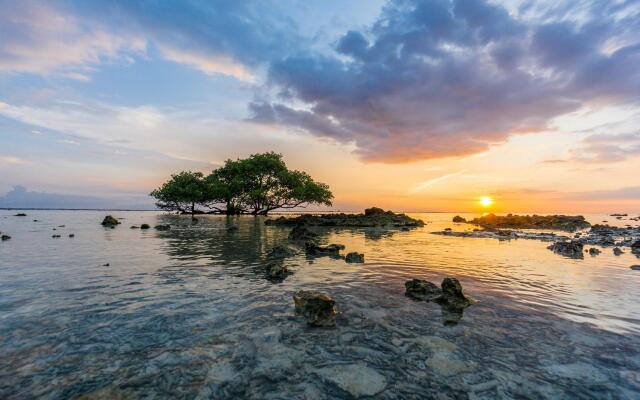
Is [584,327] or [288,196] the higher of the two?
[288,196]

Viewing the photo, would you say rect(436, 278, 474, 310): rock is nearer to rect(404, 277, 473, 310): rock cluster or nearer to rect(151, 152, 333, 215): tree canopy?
rect(404, 277, 473, 310): rock cluster

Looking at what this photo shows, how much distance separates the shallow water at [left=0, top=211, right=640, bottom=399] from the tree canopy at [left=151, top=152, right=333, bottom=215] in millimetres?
69443

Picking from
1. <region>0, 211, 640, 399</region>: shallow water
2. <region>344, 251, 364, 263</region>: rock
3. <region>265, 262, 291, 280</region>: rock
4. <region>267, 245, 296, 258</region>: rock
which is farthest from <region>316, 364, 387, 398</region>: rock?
<region>267, 245, 296, 258</region>: rock

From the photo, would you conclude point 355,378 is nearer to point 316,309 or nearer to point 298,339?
point 298,339

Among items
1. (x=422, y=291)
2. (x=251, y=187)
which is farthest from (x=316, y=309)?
(x=251, y=187)

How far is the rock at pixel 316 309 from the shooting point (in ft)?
28.3

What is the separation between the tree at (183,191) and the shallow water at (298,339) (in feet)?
254

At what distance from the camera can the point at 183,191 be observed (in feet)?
292

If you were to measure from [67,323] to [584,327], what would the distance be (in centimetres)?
1396

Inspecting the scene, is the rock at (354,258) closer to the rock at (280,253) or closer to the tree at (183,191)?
the rock at (280,253)

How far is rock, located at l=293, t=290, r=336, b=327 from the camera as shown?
864 cm

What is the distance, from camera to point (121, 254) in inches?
783

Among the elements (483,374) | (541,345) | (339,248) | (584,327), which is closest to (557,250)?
(339,248)

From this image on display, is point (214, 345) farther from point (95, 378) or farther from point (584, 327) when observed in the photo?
point (584, 327)
